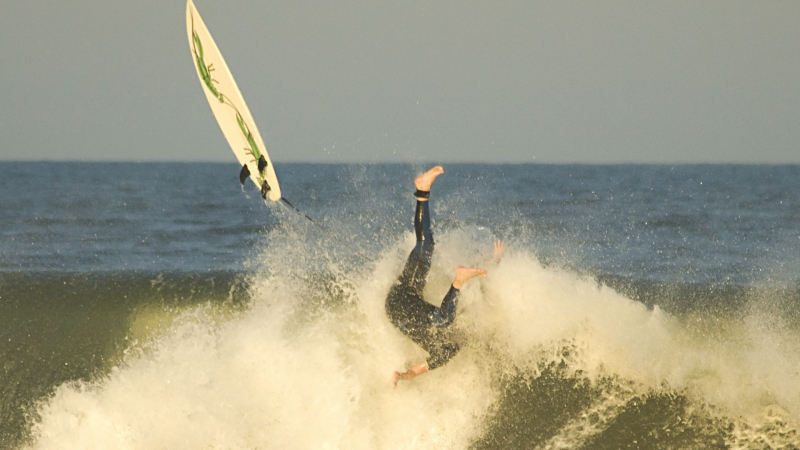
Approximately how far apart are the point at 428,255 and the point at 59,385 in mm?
3907

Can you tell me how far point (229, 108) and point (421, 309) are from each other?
7.69 feet

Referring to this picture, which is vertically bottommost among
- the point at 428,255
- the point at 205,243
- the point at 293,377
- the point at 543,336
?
the point at 205,243

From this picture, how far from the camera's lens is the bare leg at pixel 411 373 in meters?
5.92

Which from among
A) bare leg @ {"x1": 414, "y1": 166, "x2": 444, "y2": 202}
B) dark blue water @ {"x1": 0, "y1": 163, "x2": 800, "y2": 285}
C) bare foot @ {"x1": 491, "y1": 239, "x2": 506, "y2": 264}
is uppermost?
bare leg @ {"x1": 414, "y1": 166, "x2": 444, "y2": 202}

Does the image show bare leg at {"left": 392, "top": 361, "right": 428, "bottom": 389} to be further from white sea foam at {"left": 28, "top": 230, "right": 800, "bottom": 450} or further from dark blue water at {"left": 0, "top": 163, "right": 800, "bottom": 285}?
dark blue water at {"left": 0, "top": 163, "right": 800, "bottom": 285}

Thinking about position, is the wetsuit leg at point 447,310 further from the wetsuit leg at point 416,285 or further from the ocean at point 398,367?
the ocean at point 398,367

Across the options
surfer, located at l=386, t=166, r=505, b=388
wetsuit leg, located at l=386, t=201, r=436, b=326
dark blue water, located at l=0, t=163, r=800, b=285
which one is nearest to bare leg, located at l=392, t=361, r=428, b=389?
surfer, located at l=386, t=166, r=505, b=388

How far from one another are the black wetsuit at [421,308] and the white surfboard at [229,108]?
1.24 meters

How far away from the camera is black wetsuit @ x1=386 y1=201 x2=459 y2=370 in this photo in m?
5.88

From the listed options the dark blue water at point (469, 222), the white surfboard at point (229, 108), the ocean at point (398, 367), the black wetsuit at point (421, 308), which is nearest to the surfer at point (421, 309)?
the black wetsuit at point (421, 308)

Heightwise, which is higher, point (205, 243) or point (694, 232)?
point (694, 232)

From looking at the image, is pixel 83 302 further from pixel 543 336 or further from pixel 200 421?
pixel 543 336

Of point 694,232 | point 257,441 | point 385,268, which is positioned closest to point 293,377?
point 257,441

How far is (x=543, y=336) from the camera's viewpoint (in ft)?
22.7
